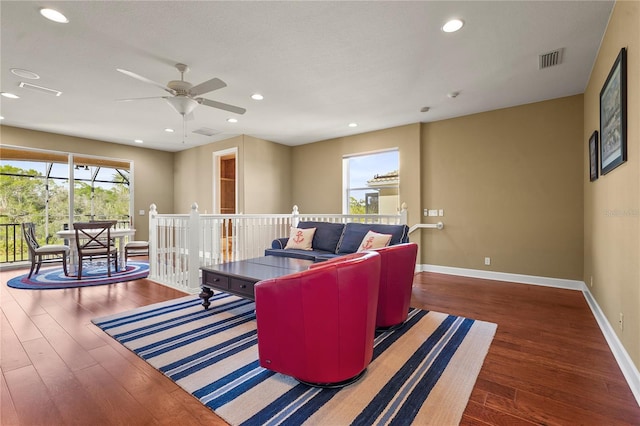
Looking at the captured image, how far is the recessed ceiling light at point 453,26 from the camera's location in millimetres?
2607

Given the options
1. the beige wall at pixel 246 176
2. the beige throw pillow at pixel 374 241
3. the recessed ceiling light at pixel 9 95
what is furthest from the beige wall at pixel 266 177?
the recessed ceiling light at pixel 9 95

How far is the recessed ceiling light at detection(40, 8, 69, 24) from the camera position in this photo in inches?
97.0

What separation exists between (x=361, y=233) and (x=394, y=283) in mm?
1666

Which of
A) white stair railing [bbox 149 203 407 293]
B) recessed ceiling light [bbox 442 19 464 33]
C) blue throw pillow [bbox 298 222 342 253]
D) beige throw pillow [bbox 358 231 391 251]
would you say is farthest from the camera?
blue throw pillow [bbox 298 222 342 253]

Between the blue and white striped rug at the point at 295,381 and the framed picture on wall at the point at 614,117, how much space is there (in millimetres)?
1762

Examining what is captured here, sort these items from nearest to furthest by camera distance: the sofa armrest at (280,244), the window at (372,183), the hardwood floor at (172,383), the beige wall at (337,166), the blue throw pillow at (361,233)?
1. the hardwood floor at (172,383)
2. the blue throw pillow at (361,233)
3. the sofa armrest at (280,244)
4. the beige wall at (337,166)
5. the window at (372,183)

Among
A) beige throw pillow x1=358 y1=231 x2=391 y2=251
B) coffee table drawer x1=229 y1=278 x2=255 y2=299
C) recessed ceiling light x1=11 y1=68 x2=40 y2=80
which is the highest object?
recessed ceiling light x1=11 y1=68 x2=40 y2=80

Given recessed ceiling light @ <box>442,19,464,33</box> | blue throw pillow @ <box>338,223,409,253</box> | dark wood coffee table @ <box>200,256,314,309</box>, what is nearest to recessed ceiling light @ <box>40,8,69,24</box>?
dark wood coffee table @ <box>200,256,314,309</box>

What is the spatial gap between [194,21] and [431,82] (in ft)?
9.21

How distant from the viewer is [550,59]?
3256 millimetres

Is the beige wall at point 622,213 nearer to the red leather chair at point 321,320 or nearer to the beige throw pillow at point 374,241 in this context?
the red leather chair at point 321,320

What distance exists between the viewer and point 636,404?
1.72 metres

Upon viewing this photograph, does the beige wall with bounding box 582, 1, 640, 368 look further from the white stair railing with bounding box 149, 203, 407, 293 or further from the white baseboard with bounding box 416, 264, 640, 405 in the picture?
the white stair railing with bounding box 149, 203, 407, 293

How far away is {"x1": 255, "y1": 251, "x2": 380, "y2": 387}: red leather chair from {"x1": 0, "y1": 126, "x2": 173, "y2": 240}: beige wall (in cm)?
698
